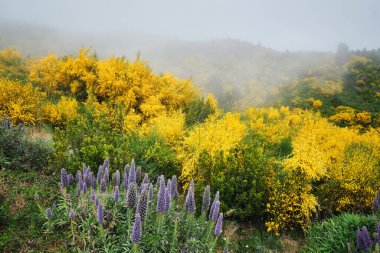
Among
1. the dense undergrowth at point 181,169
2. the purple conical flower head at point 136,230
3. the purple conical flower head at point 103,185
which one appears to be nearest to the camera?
the purple conical flower head at point 136,230

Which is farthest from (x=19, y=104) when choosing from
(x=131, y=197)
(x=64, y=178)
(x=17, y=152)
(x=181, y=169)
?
(x=131, y=197)

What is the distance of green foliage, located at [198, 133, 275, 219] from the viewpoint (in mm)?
8250

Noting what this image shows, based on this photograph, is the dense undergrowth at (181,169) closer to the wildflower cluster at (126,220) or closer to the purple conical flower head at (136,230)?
the wildflower cluster at (126,220)

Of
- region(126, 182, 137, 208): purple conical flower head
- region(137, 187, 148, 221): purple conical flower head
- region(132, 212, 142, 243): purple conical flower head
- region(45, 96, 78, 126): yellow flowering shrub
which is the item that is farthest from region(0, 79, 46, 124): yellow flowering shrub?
region(132, 212, 142, 243): purple conical flower head

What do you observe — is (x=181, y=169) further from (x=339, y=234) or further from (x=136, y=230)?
(x=136, y=230)

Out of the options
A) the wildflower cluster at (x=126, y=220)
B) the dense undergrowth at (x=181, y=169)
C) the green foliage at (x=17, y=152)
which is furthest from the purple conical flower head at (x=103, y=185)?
the green foliage at (x=17, y=152)

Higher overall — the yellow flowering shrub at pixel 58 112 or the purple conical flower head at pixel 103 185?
the purple conical flower head at pixel 103 185

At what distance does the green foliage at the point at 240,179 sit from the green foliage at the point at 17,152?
15.3 ft

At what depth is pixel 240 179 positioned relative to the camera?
8570 millimetres

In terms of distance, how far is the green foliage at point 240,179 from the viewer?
825cm

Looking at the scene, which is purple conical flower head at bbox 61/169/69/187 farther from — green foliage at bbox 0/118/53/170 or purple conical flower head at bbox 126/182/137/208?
green foliage at bbox 0/118/53/170

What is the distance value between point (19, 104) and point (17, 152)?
6.41 meters

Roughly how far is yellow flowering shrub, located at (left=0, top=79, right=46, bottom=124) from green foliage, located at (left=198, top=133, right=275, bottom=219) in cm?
880

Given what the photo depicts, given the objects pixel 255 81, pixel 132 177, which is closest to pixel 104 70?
pixel 132 177
